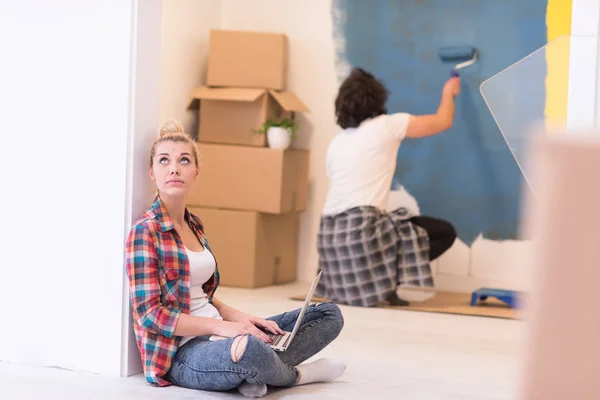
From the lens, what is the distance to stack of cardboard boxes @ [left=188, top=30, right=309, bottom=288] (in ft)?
16.2

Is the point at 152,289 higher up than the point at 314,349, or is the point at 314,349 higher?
the point at 152,289

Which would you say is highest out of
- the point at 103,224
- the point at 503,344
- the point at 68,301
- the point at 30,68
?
the point at 30,68

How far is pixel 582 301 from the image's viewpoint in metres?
0.88

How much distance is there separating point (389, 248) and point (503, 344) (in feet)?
3.28

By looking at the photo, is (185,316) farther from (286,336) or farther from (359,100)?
(359,100)

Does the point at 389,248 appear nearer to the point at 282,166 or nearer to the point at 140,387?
the point at 282,166

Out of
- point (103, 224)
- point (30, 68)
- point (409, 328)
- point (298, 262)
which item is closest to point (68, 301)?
point (103, 224)

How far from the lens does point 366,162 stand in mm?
4559

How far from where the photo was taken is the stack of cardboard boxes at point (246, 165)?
4926mm

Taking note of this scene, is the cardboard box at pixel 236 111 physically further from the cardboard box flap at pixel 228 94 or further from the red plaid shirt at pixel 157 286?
the red plaid shirt at pixel 157 286

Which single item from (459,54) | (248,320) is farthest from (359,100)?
(248,320)

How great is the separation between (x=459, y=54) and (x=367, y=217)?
1103 millimetres

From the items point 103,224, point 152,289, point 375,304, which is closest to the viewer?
point 152,289

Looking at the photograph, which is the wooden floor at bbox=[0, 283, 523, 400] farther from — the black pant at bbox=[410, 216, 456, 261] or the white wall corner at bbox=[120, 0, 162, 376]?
the black pant at bbox=[410, 216, 456, 261]
